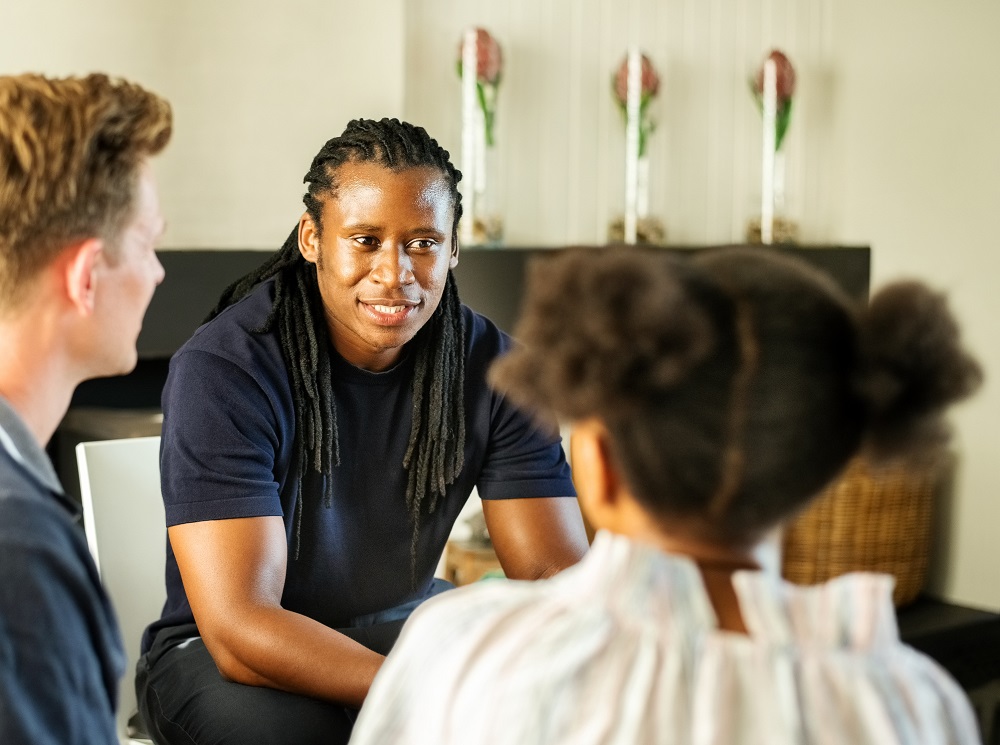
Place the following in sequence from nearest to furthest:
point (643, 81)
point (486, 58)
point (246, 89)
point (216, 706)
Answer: point (216, 706) → point (246, 89) → point (486, 58) → point (643, 81)

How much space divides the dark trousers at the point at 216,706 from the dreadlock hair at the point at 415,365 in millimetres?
187

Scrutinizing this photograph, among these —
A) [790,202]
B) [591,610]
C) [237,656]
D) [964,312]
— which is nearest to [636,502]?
[591,610]

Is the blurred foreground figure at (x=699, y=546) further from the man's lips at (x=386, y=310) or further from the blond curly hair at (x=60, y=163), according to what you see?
the man's lips at (x=386, y=310)

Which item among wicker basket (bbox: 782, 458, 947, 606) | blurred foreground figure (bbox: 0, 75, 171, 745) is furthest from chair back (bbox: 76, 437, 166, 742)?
wicker basket (bbox: 782, 458, 947, 606)

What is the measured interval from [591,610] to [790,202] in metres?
3.22

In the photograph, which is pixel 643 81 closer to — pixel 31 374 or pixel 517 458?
pixel 517 458

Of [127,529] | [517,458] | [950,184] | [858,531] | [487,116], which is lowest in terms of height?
[858,531]

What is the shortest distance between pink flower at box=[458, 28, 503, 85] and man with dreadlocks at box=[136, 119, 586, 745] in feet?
5.41

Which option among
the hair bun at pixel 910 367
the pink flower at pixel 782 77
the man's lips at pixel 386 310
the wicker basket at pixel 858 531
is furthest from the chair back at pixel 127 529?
the pink flower at pixel 782 77

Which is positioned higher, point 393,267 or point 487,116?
point 487,116

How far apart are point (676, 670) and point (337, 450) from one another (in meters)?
0.91

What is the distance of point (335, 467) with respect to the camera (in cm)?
157

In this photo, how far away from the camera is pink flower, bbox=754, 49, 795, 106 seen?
137 inches

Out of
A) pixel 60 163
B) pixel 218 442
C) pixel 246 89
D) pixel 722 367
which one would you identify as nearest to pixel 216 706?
pixel 218 442
